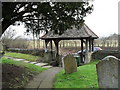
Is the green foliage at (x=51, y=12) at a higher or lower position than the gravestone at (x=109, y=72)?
higher

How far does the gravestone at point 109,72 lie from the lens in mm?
5891

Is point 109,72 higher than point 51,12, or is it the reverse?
point 51,12

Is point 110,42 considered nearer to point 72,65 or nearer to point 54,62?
point 54,62

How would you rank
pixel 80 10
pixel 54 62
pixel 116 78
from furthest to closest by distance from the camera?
pixel 54 62, pixel 80 10, pixel 116 78

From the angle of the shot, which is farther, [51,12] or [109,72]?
[51,12]

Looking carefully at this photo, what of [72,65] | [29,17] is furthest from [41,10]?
[72,65]

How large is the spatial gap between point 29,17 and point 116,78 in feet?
19.1

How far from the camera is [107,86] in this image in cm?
604

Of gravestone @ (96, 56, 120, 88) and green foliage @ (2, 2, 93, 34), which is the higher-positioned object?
green foliage @ (2, 2, 93, 34)

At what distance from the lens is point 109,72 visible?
5.97 m

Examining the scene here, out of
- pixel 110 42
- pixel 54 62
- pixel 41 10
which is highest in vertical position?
pixel 41 10

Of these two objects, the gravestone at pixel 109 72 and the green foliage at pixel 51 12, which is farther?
the green foliage at pixel 51 12

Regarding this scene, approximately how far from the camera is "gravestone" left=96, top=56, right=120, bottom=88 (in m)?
5.89

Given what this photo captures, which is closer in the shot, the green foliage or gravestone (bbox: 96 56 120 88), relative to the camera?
gravestone (bbox: 96 56 120 88)
